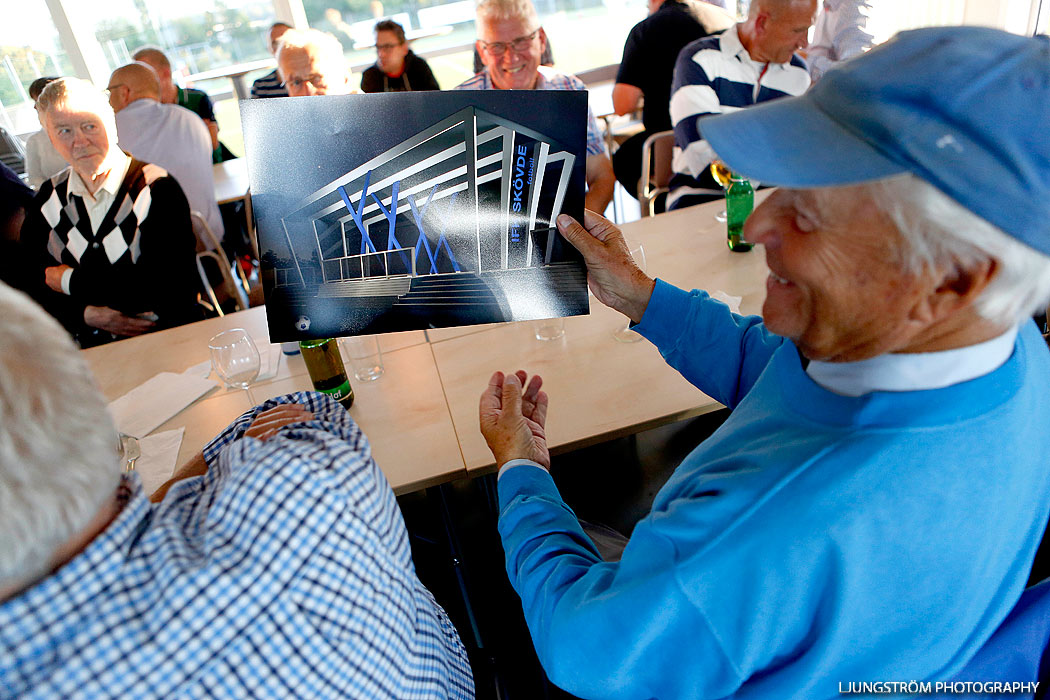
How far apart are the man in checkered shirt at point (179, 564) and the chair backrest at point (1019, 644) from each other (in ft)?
2.56

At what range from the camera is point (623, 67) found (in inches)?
159

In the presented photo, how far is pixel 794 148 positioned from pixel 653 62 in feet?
11.8

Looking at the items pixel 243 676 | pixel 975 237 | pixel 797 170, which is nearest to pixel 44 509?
pixel 243 676

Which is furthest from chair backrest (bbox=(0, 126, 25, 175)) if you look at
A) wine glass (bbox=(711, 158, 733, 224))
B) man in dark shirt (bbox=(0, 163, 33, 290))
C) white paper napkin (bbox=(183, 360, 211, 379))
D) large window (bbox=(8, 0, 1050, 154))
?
wine glass (bbox=(711, 158, 733, 224))

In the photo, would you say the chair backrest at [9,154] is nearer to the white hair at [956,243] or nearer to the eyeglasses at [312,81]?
the eyeglasses at [312,81]

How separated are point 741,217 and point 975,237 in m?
1.58

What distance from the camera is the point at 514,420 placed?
128 cm

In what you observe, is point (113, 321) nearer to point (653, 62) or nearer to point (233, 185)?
point (233, 185)

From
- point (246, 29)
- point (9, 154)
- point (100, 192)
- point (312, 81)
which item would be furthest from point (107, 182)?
point (246, 29)

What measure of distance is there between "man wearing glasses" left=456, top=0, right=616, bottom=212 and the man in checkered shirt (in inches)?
93.8

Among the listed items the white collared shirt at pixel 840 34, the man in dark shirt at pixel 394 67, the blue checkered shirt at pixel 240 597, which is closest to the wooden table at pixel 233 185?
the man in dark shirt at pixel 394 67

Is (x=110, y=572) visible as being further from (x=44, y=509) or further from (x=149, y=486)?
(x=149, y=486)

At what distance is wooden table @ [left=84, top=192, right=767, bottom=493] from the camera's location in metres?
1.47

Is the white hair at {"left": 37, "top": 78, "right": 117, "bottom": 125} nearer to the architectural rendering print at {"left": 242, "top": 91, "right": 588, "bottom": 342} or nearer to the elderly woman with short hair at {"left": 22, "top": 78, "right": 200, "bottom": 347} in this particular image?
the elderly woman with short hair at {"left": 22, "top": 78, "right": 200, "bottom": 347}
